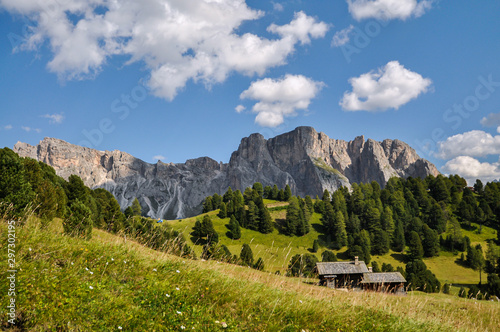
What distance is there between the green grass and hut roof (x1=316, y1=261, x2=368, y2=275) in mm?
45211

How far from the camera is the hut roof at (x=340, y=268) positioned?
159 ft

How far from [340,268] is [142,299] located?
167 ft

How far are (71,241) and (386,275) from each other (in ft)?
177

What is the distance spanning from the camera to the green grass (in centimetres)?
397

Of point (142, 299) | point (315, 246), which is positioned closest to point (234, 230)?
point (315, 246)

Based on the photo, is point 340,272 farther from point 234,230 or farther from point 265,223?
point 265,223

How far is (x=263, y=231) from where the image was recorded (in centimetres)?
10594

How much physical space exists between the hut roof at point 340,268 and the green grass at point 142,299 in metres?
45.2

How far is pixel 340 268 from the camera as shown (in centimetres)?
4941

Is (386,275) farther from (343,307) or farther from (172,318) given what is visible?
(172,318)

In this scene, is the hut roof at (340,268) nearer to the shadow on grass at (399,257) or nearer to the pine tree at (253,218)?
the shadow on grass at (399,257)

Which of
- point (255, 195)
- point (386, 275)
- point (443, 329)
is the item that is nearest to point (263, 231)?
point (255, 195)

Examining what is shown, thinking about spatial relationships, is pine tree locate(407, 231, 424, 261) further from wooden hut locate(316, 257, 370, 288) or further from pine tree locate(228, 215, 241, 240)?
pine tree locate(228, 215, 241, 240)

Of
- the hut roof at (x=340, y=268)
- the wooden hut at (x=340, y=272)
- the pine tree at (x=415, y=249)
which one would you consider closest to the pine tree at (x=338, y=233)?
the pine tree at (x=415, y=249)
